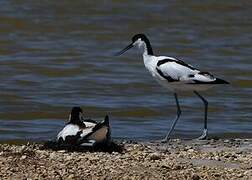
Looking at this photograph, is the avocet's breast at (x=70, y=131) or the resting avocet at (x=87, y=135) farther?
the avocet's breast at (x=70, y=131)

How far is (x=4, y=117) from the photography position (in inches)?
562

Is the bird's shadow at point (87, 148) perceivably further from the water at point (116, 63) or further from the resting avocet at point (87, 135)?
the water at point (116, 63)

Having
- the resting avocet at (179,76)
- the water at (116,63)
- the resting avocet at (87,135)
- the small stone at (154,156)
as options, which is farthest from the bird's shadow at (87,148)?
the water at (116,63)

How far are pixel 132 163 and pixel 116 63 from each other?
8427 mm

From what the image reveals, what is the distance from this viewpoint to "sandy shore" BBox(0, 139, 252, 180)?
9.49 metres

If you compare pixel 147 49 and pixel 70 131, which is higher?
pixel 147 49

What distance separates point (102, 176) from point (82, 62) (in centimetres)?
929

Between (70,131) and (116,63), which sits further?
(116,63)

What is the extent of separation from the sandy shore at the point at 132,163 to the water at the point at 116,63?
2.17 metres

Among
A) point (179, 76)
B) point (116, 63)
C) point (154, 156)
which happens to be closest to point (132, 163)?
point (154, 156)

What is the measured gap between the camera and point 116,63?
723 inches

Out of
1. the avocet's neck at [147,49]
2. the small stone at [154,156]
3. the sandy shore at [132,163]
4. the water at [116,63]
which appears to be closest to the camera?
the sandy shore at [132,163]

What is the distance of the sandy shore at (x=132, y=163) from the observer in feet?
31.1

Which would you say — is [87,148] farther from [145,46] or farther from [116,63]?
[116,63]
